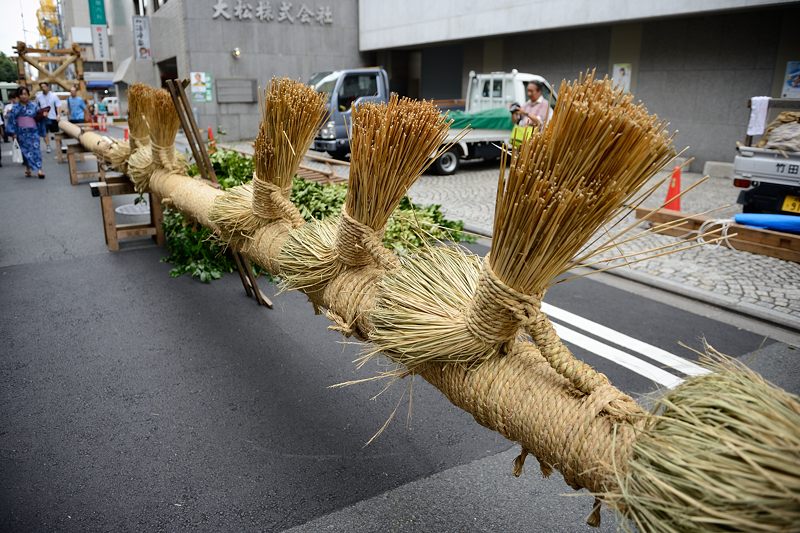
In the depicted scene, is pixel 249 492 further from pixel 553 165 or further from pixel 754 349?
pixel 754 349

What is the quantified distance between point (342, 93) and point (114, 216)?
8.83 metres

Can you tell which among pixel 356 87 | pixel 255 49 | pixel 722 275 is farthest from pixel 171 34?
pixel 722 275

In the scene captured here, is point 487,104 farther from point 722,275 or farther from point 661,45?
point 722,275

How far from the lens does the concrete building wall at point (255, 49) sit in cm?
1688

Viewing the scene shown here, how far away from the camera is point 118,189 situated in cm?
567

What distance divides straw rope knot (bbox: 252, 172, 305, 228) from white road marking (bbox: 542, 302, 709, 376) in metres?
2.49

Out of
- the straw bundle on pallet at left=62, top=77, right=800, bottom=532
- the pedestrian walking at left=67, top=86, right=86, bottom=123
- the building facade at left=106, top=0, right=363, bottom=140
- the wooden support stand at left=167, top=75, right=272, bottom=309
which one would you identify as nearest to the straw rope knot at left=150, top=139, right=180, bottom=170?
the wooden support stand at left=167, top=75, right=272, bottom=309

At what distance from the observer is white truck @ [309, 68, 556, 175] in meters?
11.5

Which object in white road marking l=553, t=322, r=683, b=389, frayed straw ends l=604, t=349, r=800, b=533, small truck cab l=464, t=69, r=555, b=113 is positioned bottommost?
white road marking l=553, t=322, r=683, b=389

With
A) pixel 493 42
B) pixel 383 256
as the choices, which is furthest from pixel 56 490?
pixel 493 42

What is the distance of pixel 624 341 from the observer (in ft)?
13.3

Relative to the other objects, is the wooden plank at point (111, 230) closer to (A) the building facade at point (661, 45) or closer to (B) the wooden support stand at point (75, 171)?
(B) the wooden support stand at point (75, 171)

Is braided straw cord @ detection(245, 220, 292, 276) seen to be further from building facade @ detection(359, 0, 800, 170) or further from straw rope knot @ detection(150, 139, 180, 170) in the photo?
building facade @ detection(359, 0, 800, 170)

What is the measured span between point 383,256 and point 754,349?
3.26 m
